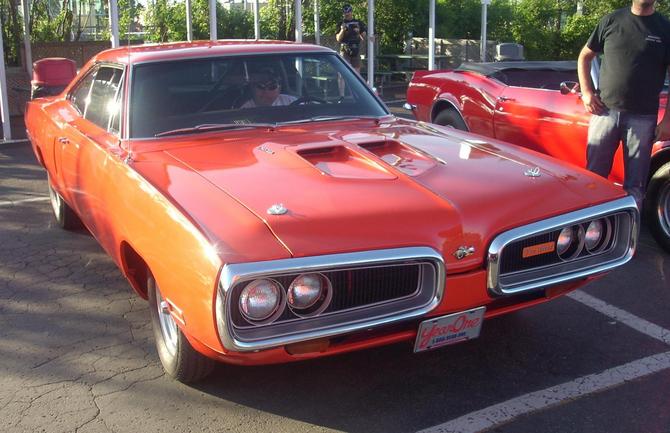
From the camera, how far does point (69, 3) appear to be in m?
15.0

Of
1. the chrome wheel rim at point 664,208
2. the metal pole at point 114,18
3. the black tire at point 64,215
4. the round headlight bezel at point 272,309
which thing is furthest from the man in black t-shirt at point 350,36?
the round headlight bezel at point 272,309

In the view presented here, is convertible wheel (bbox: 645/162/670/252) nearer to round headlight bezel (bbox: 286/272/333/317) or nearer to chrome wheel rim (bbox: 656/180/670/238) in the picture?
chrome wheel rim (bbox: 656/180/670/238)

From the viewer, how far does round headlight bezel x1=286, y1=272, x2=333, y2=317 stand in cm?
276

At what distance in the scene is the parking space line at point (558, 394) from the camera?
3.11 metres

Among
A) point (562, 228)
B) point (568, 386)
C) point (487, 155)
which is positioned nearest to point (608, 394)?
point (568, 386)

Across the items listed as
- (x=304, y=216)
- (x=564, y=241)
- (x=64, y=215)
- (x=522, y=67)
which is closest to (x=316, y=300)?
(x=304, y=216)

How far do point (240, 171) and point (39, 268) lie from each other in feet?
8.00

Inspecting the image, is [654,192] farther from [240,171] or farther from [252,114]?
[240,171]

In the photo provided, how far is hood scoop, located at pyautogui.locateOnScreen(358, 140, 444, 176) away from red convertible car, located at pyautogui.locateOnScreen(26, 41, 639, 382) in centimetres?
2

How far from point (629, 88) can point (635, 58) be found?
7.9 inches

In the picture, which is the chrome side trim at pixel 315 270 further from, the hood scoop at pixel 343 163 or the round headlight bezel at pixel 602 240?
the round headlight bezel at pixel 602 240

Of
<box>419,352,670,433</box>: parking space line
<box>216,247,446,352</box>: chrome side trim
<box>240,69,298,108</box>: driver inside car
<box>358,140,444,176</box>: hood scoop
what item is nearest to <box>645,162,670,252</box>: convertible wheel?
A: <box>419,352,670,433</box>: parking space line

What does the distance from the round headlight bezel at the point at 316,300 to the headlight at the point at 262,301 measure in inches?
1.7

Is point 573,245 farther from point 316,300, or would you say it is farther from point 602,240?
point 316,300
